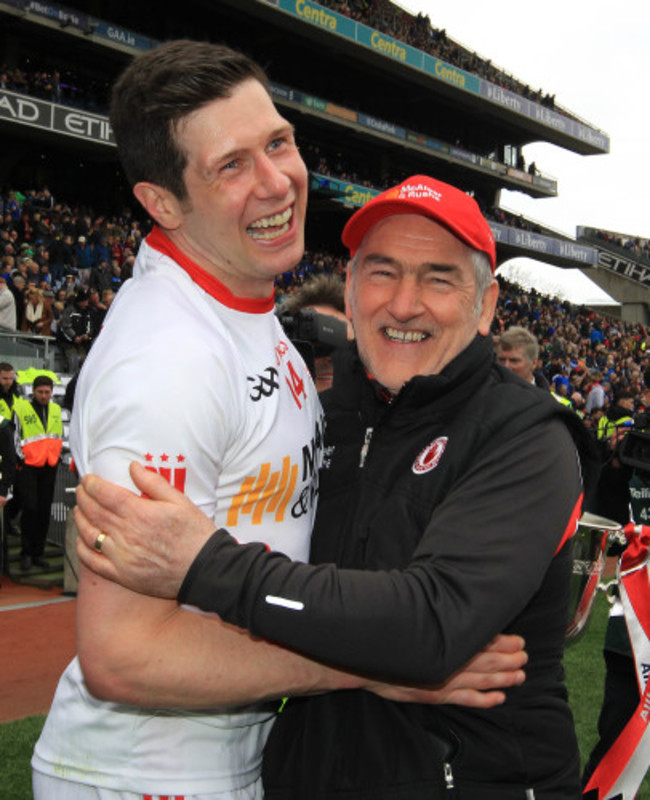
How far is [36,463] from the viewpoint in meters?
8.80

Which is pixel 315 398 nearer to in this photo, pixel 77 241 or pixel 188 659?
pixel 188 659

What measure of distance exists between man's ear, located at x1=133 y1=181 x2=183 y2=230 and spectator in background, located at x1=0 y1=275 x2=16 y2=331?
37.8 ft

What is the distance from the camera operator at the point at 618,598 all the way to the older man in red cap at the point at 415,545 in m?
2.29

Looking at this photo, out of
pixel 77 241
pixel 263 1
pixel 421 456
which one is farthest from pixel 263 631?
pixel 263 1

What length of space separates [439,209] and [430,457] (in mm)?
506

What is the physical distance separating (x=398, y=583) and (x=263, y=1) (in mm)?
26730

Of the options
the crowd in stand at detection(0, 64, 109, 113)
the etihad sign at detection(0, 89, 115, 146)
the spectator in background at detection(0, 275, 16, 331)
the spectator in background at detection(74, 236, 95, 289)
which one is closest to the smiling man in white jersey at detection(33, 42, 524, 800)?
the spectator in background at detection(0, 275, 16, 331)

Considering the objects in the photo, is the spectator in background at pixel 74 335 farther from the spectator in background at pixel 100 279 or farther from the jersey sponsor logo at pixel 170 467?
the jersey sponsor logo at pixel 170 467

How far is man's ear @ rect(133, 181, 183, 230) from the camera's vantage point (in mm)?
1766

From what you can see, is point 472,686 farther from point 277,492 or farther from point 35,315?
point 35,315

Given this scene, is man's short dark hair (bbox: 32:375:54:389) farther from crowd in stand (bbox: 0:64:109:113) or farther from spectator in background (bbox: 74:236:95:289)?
crowd in stand (bbox: 0:64:109:113)

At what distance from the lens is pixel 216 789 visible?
5.28 ft

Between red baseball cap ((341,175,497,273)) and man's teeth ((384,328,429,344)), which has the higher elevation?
red baseball cap ((341,175,497,273))

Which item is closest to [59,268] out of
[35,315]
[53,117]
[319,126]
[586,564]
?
[35,315]
